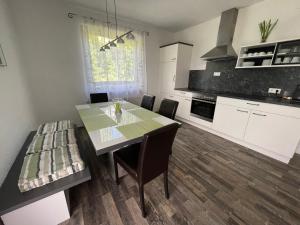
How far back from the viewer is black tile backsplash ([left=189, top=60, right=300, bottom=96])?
2.26 meters

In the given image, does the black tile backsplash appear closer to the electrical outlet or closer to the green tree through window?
the electrical outlet

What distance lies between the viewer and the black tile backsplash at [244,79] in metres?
2.26

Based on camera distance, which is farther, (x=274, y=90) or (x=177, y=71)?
(x=177, y=71)

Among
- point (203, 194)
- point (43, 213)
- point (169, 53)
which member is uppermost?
point (169, 53)

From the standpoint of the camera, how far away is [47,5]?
2391 mm

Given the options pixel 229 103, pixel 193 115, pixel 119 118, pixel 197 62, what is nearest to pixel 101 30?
pixel 119 118

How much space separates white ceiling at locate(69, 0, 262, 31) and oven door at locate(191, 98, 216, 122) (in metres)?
1.92

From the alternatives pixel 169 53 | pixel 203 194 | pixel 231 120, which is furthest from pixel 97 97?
pixel 231 120

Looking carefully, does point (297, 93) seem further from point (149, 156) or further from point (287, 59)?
point (149, 156)

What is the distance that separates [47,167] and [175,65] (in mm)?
3526

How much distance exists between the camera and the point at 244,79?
2.79 meters

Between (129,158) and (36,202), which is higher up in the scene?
(129,158)

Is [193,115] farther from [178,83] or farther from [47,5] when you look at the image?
[47,5]

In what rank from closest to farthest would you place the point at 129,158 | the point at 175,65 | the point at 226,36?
the point at 129,158 → the point at 226,36 → the point at 175,65
